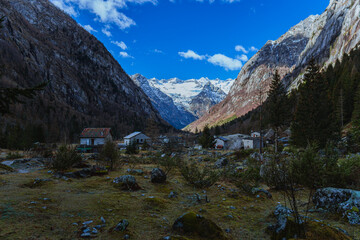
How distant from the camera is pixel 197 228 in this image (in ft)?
15.6

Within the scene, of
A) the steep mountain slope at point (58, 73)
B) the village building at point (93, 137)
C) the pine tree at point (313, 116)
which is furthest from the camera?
the steep mountain slope at point (58, 73)

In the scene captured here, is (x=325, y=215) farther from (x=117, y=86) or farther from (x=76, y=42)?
(x=76, y=42)

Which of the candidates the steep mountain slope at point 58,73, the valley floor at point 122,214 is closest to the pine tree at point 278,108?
the valley floor at point 122,214

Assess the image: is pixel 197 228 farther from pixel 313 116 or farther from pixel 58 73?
pixel 58 73

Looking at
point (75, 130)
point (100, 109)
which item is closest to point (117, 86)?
point (100, 109)

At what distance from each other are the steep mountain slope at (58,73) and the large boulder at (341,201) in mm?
83408

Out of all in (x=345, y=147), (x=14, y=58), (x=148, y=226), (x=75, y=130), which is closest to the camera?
(x=148, y=226)

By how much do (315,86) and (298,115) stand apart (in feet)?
16.5

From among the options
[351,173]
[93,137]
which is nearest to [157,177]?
[351,173]

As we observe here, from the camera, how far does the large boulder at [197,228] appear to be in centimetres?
462

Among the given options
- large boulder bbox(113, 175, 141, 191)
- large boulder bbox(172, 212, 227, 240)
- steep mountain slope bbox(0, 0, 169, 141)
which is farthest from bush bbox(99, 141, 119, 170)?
steep mountain slope bbox(0, 0, 169, 141)

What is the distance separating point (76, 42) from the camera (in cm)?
18625

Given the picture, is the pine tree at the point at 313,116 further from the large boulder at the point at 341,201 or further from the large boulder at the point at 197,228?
the large boulder at the point at 197,228

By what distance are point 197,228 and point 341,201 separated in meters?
5.70
